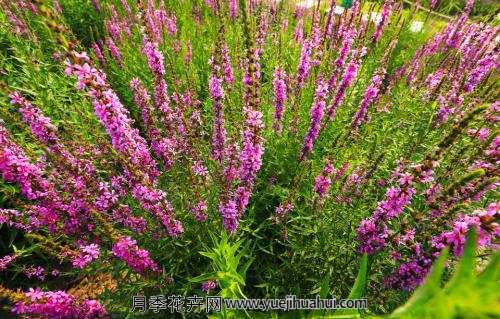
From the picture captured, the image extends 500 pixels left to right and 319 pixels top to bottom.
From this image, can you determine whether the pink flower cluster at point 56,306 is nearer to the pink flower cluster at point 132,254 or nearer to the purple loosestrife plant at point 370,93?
the pink flower cluster at point 132,254

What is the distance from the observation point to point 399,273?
2480mm

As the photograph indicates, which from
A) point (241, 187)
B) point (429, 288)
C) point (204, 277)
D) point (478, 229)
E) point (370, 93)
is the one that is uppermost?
point (429, 288)

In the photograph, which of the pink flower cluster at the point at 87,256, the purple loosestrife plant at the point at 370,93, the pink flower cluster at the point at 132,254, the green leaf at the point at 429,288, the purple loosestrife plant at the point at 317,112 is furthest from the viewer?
the purple loosestrife plant at the point at 370,93

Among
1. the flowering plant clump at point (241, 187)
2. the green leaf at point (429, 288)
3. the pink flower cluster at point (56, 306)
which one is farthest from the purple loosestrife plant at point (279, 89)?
the green leaf at point (429, 288)

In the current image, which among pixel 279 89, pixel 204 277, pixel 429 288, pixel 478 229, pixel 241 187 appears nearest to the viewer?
pixel 429 288

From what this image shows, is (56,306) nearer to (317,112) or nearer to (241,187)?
(241,187)

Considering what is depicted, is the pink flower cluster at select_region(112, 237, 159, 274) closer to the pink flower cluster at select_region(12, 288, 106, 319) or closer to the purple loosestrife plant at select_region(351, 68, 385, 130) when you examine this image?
the pink flower cluster at select_region(12, 288, 106, 319)

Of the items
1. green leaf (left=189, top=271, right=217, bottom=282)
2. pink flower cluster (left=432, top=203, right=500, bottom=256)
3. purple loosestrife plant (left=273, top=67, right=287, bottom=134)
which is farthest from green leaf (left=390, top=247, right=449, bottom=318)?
purple loosestrife plant (left=273, top=67, right=287, bottom=134)

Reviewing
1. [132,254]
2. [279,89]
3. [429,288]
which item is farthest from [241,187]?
[429,288]

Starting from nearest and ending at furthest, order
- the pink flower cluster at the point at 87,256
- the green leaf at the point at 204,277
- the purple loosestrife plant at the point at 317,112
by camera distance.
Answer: the green leaf at the point at 204,277
the pink flower cluster at the point at 87,256
the purple loosestrife plant at the point at 317,112

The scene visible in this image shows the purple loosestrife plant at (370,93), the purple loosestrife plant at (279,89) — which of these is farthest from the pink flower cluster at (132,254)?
the purple loosestrife plant at (370,93)

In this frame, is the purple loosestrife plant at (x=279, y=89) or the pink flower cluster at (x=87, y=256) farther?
the purple loosestrife plant at (x=279, y=89)

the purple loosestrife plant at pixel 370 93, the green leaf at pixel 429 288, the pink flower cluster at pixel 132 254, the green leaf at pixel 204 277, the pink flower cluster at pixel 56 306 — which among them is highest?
the green leaf at pixel 429 288

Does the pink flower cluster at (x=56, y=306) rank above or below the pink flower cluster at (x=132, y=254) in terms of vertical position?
below
